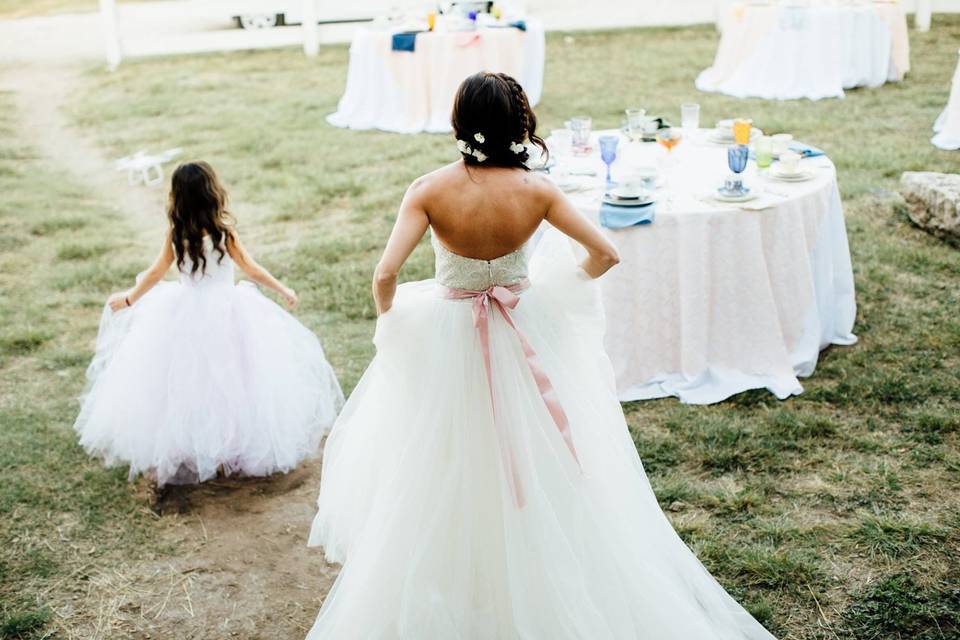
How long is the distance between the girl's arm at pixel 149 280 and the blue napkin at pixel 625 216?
72.6 inches

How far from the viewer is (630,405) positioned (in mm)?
4340

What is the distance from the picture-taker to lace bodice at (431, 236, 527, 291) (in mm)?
2760

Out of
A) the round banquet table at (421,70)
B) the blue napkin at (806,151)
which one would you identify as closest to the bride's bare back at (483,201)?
the blue napkin at (806,151)

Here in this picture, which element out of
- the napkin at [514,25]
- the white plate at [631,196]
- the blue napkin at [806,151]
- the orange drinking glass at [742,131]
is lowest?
the white plate at [631,196]

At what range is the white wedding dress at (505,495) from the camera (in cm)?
262

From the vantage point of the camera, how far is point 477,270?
2.76 m

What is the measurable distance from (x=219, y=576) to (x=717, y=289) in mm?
2469

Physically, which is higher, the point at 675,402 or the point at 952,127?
the point at 952,127

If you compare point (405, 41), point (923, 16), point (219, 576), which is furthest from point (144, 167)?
point (923, 16)

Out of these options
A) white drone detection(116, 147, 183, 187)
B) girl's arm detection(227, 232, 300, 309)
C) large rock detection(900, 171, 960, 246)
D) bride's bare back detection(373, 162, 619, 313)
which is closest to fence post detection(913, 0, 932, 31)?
large rock detection(900, 171, 960, 246)

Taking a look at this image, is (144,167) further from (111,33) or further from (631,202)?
(111,33)

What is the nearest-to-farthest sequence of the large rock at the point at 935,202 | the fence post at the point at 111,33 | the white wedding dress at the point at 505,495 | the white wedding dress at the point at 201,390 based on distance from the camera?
1. the white wedding dress at the point at 505,495
2. the white wedding dress at the point at 201,390
3. the large rock at the point at 935,202
4. the fence post at the point at 111,33

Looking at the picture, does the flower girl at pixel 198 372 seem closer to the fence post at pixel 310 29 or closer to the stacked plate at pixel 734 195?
the stacked plate at pixel 734 195

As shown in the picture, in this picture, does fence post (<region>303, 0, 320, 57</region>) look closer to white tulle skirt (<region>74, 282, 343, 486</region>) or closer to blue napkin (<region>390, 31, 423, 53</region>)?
blue napkin (<region>390, 31, 423, 53</region>)
